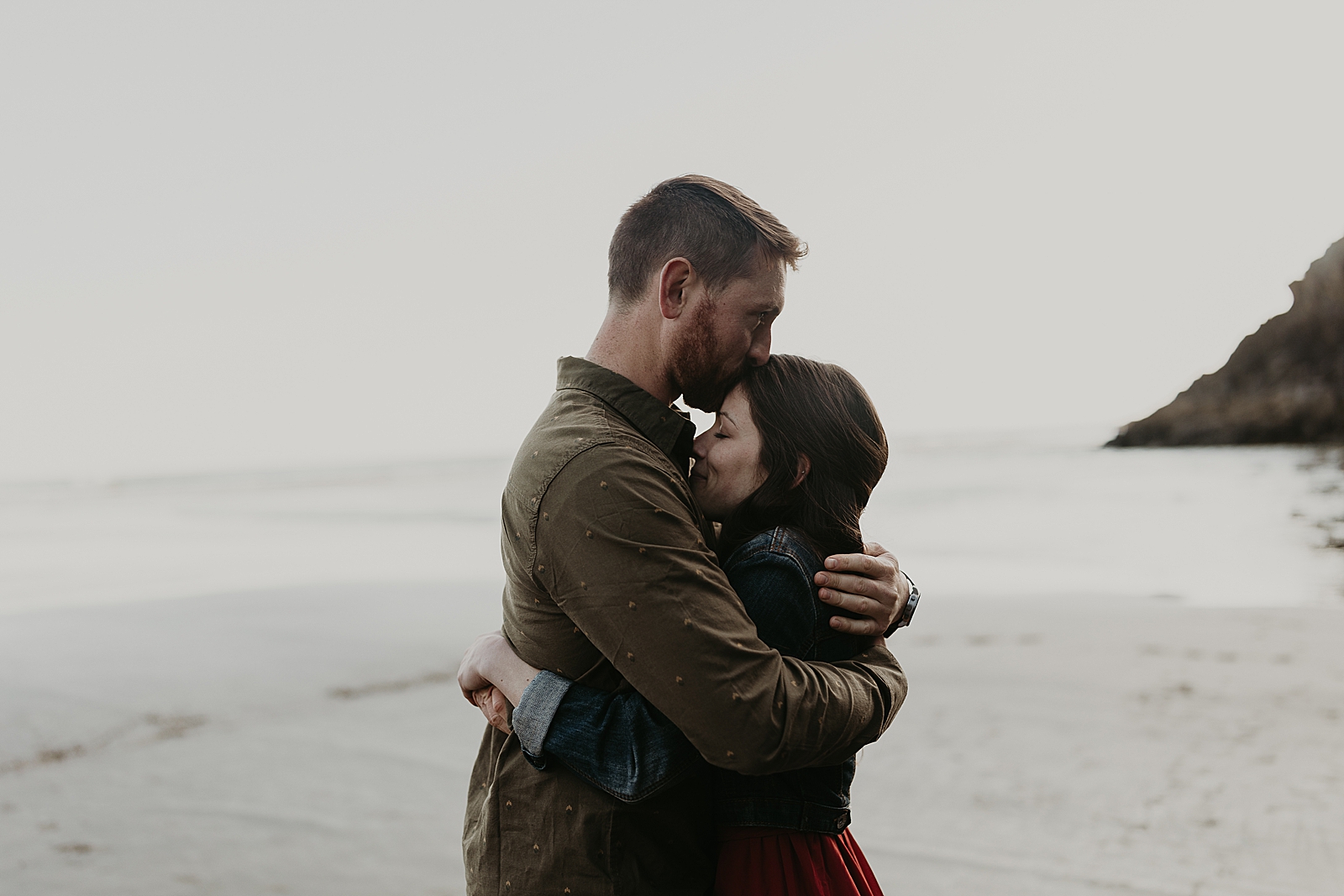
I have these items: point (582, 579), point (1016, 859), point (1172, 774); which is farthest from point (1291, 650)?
point (582, 579)

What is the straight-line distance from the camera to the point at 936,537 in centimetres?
1809

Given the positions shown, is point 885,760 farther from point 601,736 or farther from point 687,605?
point 687,605

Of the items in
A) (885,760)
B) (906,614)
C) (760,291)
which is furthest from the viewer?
(885,760)

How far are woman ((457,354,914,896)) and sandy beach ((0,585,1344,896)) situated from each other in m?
2.99

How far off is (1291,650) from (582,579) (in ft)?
29.5

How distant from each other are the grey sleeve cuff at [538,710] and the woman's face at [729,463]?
0.56 metres

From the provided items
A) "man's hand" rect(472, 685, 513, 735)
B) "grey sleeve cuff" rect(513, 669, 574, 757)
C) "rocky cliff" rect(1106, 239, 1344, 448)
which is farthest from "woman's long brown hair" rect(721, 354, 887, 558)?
"rocky cliff" rect(1106, 239, 1344, 448)

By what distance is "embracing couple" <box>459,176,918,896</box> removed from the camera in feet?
5.55

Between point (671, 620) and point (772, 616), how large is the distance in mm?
347

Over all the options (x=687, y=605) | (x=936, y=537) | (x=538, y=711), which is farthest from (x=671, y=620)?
(x=936, y=537)

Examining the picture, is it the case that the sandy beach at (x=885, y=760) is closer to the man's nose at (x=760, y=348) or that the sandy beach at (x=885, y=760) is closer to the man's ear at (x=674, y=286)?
the man's nose at (x=760, y=348)

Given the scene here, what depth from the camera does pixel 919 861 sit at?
4.86m

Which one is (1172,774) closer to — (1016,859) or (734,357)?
(1016,859)

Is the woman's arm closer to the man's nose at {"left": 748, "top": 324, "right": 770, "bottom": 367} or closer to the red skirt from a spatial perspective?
the red skirt
